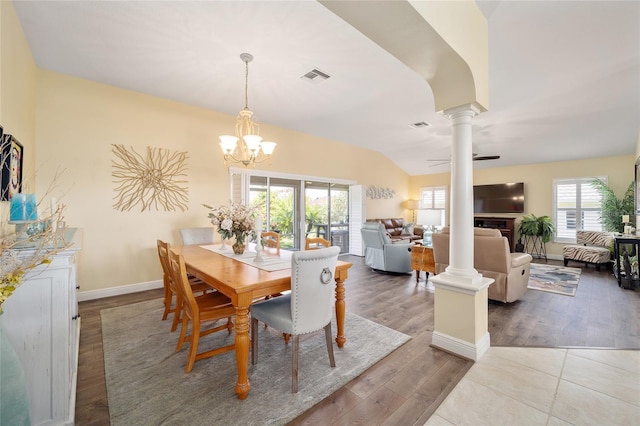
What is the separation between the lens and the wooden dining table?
6.01ft

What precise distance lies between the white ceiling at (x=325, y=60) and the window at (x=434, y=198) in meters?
3.49

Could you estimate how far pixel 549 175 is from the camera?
6.93 m

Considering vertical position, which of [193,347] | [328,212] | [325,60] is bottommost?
[193,347]

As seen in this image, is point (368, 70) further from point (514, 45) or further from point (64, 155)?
point (64, 155)

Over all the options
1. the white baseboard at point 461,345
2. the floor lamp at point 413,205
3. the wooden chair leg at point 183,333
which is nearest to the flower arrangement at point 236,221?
the wooden chair leg at point 183,333

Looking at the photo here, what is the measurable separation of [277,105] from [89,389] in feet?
13.1

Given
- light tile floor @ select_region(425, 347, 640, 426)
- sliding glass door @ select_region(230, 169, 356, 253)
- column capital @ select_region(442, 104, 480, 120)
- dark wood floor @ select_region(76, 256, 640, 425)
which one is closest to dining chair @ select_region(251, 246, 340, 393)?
dark wood floor @ select_region(76, 256, 640, 425)

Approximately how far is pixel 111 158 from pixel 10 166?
185 cm

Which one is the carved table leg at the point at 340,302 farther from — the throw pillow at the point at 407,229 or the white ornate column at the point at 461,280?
the throw pillow at the point at 407,229

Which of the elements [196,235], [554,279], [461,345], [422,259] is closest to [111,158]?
[196,235]

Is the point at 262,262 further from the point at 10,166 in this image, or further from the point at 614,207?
the point at 614,207

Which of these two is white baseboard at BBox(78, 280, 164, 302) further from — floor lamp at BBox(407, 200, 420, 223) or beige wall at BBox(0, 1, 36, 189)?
floor lamp at BBox(407, 200, 420, 223)

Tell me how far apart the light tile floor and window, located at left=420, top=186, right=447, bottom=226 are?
21.6 feet

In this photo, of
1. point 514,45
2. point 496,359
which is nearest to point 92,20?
point 514,45
